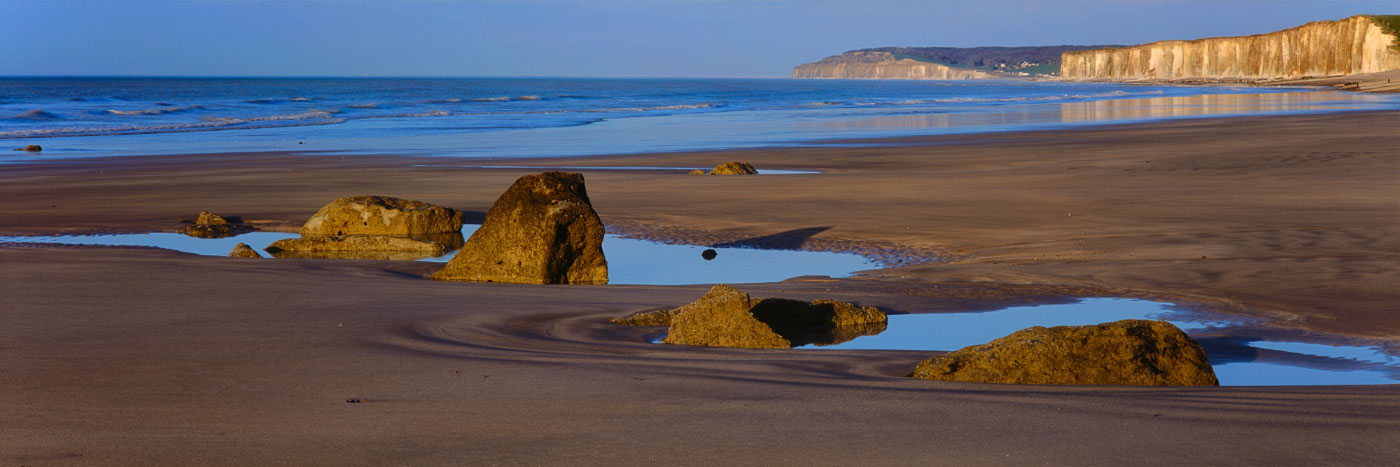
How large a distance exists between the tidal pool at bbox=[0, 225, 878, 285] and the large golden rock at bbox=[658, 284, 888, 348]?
6.69 feet

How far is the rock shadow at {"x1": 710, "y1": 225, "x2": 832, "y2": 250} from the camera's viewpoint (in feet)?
34.2

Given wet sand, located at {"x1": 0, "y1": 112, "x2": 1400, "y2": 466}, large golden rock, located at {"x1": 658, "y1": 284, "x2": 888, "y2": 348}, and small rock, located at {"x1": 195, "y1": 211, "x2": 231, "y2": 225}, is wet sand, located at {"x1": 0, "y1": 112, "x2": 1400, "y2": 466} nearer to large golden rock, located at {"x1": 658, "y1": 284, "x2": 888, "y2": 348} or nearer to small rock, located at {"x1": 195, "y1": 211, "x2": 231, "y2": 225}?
large golden rock, located at {"x1": 658, "y1": 284, "x2": 888, "y2": 348}

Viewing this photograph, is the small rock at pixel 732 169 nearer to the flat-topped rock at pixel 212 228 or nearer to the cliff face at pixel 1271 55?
the flat-topped rock at pixel 212 228

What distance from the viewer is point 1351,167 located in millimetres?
15586

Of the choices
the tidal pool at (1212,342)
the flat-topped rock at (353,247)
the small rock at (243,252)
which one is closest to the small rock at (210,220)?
the flat-topped rock at (353,247)

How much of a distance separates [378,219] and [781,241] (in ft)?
11.3

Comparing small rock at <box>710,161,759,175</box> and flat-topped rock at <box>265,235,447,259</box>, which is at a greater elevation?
flat-topped rock at <box>265,235,447,259</box>

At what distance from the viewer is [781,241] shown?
1062cm

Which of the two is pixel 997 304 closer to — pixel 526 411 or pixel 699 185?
pixel 526 411

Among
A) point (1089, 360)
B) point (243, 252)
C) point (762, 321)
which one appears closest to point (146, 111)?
point (243, 252)

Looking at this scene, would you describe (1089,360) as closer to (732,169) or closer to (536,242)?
(536,242)

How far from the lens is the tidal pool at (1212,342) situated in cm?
528

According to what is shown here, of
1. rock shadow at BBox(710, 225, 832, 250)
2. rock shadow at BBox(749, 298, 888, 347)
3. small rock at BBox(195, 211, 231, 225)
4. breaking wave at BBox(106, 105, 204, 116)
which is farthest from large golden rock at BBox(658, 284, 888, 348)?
breaking wave at BBox(106, 105, 204, 116)

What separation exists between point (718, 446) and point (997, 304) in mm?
3948
